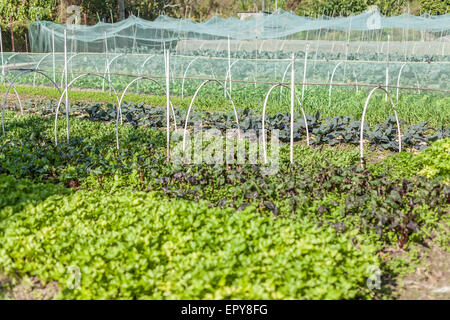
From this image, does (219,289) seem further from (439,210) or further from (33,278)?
(439,210)

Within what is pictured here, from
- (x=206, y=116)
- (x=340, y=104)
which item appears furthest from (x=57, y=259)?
(x=340, y=104)

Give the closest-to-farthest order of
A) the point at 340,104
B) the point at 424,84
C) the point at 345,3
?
the point at 340,104
the point at 424,84
the point at 345,3

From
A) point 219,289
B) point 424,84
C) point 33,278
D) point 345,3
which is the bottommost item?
point 33,278

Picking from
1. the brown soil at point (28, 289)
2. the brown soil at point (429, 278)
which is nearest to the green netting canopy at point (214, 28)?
the brown soil at point (429, 278)

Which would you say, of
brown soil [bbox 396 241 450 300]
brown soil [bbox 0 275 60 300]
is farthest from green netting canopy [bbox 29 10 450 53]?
brown soil [bbox 0 275 60 300]

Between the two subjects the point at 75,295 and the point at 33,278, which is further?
the point at 33,278

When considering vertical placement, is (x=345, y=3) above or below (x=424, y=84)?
above

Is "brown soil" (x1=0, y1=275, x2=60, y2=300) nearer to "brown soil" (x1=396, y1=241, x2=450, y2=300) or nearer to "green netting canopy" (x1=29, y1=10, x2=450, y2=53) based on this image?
"brown soil" (x1=396, y1=241, x2=450, y2=300)

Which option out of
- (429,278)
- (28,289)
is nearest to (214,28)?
(429,278)

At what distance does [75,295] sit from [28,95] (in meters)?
11.4

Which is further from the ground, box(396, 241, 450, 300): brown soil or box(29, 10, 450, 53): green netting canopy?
box(29, 10, 450, 53): green netting canopy

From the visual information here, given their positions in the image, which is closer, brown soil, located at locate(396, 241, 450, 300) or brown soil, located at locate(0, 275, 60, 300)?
brown soil, located at locate(0, 275, 60, 300)

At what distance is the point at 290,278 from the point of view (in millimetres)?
2938

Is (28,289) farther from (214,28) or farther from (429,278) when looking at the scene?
(214,28)
